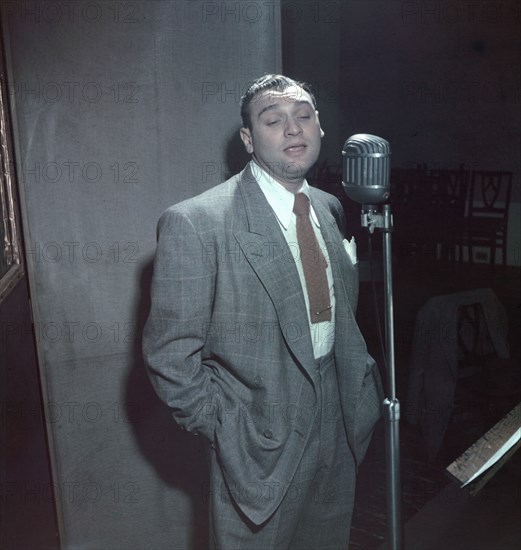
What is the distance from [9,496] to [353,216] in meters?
4.86

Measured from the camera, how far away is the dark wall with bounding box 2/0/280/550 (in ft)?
6.85

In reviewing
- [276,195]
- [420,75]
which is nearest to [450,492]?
[276,195]

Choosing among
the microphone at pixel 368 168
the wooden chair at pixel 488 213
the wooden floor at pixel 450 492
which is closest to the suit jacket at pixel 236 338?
the microphone at pixel 368 168

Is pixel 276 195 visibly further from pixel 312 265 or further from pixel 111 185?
pixel 111 185

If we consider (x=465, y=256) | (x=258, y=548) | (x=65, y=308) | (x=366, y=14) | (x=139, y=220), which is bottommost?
(x=465, y=256)

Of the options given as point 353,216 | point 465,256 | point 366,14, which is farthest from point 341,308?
point 366,14

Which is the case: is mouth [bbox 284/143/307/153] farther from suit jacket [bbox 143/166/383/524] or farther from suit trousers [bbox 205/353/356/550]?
suit trousers [bbox 205/353/356/550]

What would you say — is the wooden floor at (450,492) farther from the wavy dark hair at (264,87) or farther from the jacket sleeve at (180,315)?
the wavy dark hair at (264,87)

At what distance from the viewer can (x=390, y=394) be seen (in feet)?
5.97

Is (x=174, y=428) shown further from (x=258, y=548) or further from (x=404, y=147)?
(x=404, y=147)

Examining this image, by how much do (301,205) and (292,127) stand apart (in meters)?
0.23

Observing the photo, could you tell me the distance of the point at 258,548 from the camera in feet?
6.21

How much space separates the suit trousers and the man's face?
0.57 metres

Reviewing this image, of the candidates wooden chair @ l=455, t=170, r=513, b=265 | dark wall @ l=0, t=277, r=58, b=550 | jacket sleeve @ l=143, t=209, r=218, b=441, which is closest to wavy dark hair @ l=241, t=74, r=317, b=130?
jacket sleeve @ l=143, t=209, r=218, b=441
